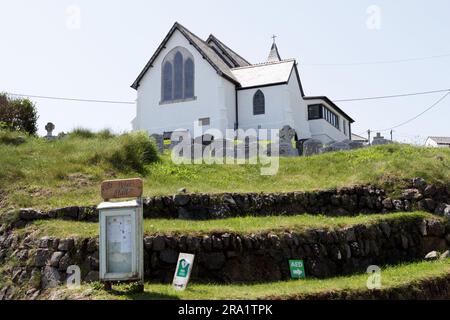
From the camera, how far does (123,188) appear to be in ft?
37.0

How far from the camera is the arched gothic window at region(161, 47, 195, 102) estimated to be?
126ft

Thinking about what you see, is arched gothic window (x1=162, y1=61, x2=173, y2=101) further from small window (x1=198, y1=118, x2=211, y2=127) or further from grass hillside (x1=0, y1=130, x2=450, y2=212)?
grass hillside (x1=0, y1=130, x2=450, y2=212)

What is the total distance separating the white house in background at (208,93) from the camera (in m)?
37.5

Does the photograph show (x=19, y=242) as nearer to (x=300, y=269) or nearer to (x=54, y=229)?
(x=54, y=229)

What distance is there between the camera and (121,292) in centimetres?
1087

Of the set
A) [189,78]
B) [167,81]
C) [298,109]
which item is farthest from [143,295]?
[298,109]

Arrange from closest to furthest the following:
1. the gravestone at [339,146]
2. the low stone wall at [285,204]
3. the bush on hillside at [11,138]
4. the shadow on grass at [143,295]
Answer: the shadow on grass at [143,295]
the low stone wall at [285,204]
the bush on hillside at [11,138]
the gravestone at [339,146]

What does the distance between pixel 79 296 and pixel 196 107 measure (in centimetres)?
2766

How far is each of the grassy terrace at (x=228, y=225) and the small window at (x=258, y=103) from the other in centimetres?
2197

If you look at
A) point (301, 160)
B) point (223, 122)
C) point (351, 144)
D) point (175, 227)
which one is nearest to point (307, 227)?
point (175, 227)

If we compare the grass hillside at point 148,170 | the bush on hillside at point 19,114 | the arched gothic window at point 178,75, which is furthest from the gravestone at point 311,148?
the bush on hillside at point 19,114

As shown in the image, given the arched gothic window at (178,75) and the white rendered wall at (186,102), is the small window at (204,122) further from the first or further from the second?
the arched gothic window at (178,75)

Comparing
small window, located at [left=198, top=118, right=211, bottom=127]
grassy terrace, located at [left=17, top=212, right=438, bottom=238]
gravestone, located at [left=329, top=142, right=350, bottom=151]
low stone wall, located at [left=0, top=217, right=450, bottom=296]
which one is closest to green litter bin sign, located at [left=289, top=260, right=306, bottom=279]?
low stone wall, located at [left=0, top=217, right=450, bottom=296]

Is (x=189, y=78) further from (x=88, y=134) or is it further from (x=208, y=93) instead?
(x=88, y=134)
